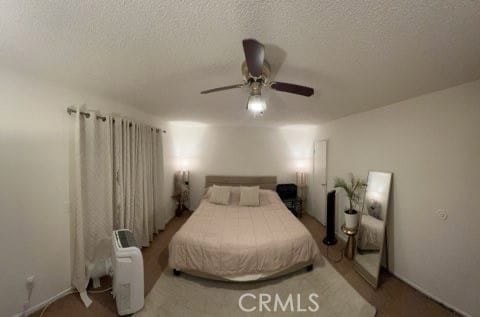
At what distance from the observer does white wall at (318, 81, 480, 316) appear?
1.68m

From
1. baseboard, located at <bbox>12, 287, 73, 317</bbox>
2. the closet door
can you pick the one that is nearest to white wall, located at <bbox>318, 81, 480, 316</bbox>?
the closet door

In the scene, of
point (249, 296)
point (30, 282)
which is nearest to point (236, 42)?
point (249, 296)

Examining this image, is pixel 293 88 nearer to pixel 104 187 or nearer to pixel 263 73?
pixel 263 73

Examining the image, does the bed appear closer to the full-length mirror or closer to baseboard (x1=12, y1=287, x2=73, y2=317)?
the full-length mirror

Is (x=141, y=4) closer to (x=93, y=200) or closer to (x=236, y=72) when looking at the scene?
(x=236, y=72)

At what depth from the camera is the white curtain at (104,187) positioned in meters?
1.97

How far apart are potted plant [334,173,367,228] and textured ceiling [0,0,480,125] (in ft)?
4.77

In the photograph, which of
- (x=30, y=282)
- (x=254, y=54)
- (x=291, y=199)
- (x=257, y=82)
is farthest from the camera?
(x=291, y=199)

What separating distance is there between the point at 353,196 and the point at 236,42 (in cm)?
289

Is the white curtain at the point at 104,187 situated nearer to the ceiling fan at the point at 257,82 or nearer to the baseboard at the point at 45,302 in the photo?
the baseboard at the point at 45,302

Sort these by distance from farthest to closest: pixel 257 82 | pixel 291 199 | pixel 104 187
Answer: pixel 291 199, pixel 104 187, pixel 257 82

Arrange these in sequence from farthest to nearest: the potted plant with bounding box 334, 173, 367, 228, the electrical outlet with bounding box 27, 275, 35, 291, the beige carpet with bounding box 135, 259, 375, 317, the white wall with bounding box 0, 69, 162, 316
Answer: the potted plant with bounding box 334, 173, 367, 228, the beige carpet with bounding box 135, 259, 375, 317, the electrical outlet with bounding box 27, 275, 35, 291, the white wall with bounding box 0, 69, 162, 316

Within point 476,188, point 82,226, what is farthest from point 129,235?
point 476,188

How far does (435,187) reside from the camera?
1.92m
